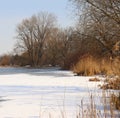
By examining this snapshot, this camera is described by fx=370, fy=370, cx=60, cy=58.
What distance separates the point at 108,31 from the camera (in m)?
16.1

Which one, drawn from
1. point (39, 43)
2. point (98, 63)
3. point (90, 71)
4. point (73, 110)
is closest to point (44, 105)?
point (73, 110)

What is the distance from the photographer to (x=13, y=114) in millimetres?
6684

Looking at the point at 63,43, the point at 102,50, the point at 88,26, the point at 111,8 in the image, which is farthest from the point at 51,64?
the point at 111,8

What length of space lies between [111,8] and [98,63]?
8556 millimetres

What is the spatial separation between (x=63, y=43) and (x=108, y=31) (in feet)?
163

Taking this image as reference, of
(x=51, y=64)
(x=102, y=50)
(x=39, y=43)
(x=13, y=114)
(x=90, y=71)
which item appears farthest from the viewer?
(x=39, y=43)

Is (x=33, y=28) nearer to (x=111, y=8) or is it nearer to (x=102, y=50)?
(x=102, y=50)

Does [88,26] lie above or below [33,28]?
below

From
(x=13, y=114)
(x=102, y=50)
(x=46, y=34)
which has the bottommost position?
(x=13, y=114)

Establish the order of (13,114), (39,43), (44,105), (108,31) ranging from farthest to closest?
(39,43)
(108,31)
(44,105)
(13,114)

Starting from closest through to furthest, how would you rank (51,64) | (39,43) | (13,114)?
(13,114)
(51,64)
(39,43)

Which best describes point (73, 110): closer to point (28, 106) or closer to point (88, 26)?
point (28, 106)

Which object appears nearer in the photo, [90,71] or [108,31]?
[108,31]

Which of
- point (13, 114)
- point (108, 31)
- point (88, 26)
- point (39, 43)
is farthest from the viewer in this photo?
point (39, 43)
